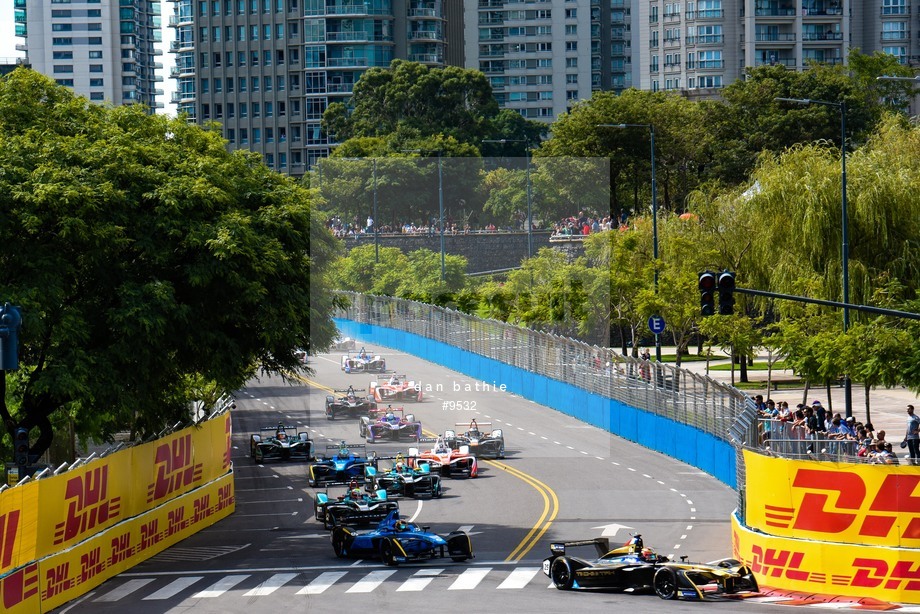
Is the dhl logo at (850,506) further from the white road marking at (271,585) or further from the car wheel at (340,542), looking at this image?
the white road marking at (271,585)

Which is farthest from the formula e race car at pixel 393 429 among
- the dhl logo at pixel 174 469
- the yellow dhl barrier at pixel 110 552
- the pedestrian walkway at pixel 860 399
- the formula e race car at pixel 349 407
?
the dhl logo at pixel 174 469

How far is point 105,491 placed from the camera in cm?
3328

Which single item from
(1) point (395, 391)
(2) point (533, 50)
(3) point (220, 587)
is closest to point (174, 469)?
(3) point (220, 587)

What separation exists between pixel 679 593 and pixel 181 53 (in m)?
159

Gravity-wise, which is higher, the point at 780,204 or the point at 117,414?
the point at 780,204

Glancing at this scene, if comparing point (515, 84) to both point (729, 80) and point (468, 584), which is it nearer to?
point (729, 80)

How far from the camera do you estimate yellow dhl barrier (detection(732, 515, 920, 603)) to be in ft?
94.1

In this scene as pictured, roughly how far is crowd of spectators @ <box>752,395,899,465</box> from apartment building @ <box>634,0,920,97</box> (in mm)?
111560

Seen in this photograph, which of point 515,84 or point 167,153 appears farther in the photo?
point 515,84

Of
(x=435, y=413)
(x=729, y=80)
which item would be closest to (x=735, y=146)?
(x=729, y=80)

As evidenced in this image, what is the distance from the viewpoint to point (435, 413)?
63.6m

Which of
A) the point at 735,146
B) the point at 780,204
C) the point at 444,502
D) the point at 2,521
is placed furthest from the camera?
the point at 735,146

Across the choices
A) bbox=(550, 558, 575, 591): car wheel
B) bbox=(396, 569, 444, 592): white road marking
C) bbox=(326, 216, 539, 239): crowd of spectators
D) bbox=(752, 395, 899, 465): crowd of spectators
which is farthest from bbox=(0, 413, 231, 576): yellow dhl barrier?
bbox=(326, 216, 539, 239): crowd of spectators

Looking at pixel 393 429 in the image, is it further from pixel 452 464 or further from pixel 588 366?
pixel 588 366
